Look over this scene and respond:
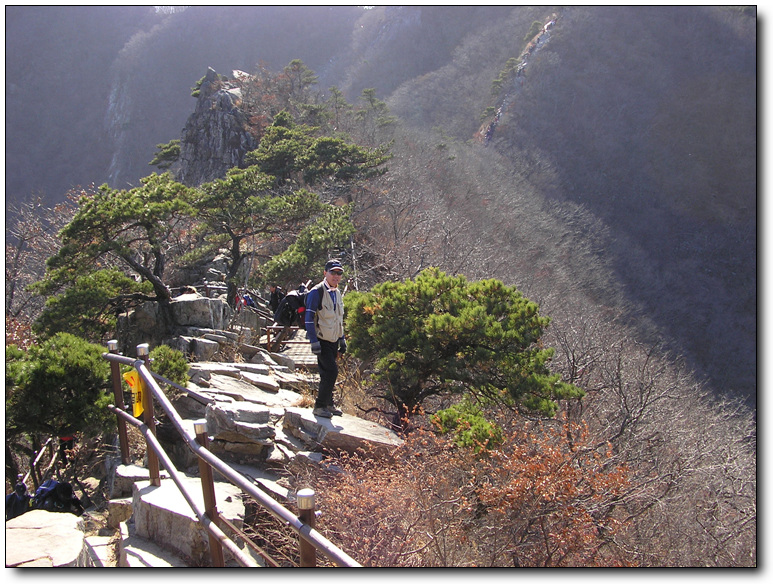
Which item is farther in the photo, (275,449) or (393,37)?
(393,37)

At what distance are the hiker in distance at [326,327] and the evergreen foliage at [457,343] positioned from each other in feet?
3.50

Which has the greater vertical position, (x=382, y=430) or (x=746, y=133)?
(x=746, y=133)

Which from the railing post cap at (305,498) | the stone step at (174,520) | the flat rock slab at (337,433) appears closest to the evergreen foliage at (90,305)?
the flat rock slab at (337,433)

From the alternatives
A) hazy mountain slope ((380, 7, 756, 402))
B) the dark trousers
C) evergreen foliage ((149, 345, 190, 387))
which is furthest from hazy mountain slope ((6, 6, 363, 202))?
the dark trousers

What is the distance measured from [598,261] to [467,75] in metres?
30.2

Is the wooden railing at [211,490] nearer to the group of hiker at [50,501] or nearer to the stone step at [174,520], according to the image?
the stone step at [174,520]

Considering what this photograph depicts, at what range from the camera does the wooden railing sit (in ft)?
6.82

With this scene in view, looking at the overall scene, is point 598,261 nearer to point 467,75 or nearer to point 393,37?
point 467,75

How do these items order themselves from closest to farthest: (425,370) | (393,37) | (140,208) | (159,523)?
(159,523) < (425,370) < (140,208) < (393,37)

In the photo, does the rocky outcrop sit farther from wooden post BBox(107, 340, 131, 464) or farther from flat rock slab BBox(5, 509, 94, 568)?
flat rock slab BBox(5, 509, 94, 568)

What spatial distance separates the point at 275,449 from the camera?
18.1 feet

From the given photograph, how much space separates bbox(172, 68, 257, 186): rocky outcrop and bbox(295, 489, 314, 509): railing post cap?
28.9 m

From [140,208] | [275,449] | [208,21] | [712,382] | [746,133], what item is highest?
[208,21]

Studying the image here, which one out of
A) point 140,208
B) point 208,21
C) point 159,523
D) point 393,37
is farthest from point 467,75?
point 159,523
